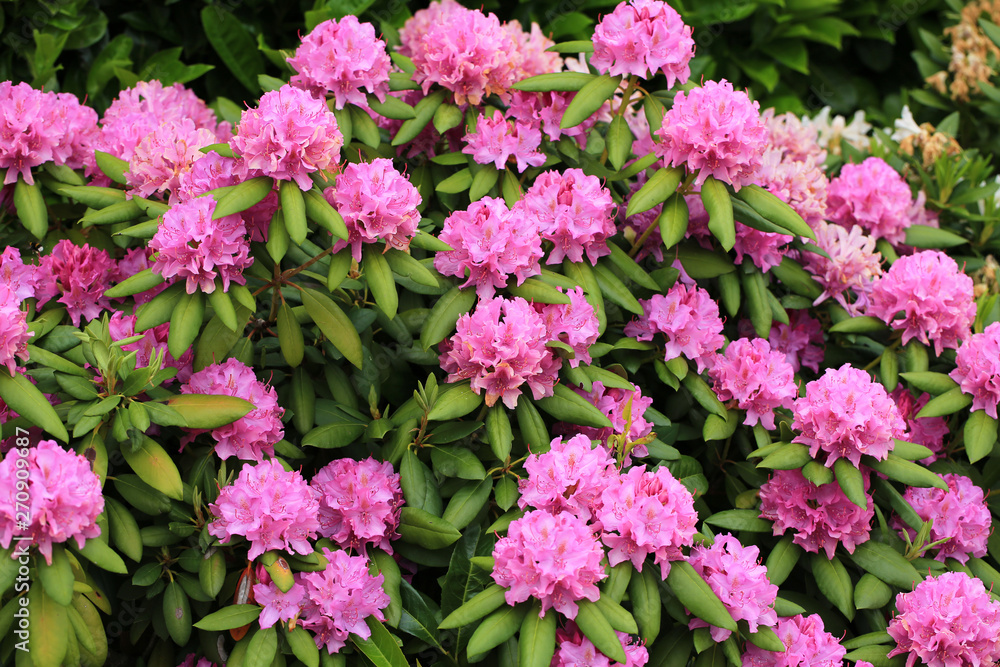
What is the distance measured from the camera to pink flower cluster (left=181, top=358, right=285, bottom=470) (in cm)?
164

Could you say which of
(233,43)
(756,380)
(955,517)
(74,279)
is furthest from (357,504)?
(233,43)

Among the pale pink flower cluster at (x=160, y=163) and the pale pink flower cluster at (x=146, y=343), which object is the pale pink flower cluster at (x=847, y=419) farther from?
the pale pink flower cluster at (x=160, y=163)

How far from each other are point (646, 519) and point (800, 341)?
900 millimetres

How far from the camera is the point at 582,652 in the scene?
153cm

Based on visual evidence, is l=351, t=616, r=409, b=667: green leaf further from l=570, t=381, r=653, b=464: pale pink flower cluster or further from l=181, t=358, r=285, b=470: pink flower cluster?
l=570, t=381, r=653, b=464: pale pink flower cluster

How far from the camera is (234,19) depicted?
2.87 metres

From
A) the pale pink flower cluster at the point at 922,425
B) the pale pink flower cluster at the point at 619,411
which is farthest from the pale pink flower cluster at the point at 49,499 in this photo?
the pale pink flower cluster at the point at 922,425

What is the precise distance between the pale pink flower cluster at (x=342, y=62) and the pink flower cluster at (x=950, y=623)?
1577mm

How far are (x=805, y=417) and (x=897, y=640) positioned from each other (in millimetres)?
487

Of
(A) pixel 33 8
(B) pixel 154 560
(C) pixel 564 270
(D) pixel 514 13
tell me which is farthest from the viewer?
(D) pixel 514 13

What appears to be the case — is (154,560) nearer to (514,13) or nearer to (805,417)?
(805,417)

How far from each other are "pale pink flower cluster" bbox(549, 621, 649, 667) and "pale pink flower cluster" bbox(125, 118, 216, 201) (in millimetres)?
1208

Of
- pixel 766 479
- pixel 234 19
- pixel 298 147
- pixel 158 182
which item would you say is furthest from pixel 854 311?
pixel 234 19

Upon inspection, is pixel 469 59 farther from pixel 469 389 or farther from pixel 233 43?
pixel 233 43
